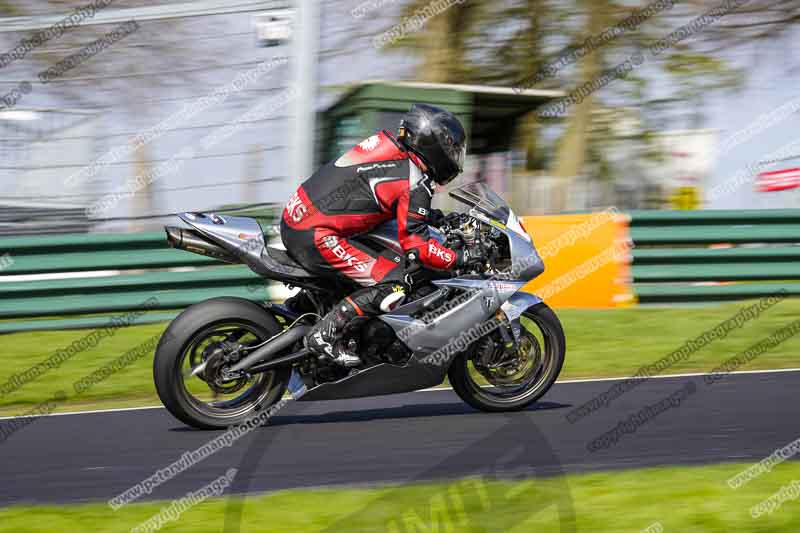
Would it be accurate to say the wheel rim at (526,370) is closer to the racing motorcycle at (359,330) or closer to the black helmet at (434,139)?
the racing motorcycle at (359,330)

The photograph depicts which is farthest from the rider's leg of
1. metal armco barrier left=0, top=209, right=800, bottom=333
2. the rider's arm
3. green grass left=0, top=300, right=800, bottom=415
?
metal armco barrier left=0, top=209, right=800, bottom=333

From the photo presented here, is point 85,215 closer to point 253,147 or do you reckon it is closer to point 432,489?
point 253,147

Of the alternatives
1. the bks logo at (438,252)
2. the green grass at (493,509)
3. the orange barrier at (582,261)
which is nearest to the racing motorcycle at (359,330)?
the bks logo at (438,252)

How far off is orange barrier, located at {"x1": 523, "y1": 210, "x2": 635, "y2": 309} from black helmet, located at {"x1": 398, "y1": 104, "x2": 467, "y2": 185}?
14.3 feet

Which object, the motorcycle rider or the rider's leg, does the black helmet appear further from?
the rider's leg

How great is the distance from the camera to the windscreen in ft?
20.9

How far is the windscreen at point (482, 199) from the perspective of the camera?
637cm

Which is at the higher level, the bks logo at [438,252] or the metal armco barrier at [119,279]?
the bks logo at [438,252]

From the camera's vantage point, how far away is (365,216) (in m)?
6.23

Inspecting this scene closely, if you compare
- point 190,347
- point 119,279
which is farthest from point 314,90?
point 190,347

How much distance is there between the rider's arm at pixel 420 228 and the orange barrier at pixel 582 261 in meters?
4.39

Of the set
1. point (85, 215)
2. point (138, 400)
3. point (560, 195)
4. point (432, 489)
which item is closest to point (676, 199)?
point (560, 195)

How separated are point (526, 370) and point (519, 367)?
2.6 inches

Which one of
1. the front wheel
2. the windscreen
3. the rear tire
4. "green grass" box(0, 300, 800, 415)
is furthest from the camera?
"green grass" box(0, 300, 800, 415)
